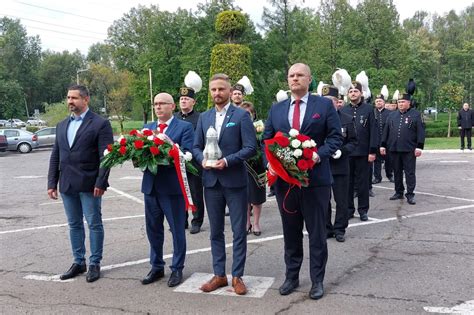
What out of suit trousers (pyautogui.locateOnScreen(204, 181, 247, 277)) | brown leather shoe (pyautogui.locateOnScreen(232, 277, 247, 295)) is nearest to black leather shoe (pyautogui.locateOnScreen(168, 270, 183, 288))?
suit trousers (pyautogui.locateOnScreen(204, 181, 247, 277))

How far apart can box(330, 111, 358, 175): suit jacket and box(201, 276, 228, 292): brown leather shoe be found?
8.65ft

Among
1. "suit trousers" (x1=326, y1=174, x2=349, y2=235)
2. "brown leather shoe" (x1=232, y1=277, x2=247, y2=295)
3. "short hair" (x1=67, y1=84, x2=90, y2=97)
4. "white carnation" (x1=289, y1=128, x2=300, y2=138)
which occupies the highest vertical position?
"short hair" (x1=67, y1=84, x2=90, y2=97)

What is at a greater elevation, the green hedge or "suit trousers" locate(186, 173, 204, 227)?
the green hedge

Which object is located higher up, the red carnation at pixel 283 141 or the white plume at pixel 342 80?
the white plume at pixel 342 80

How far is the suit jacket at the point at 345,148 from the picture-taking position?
6797mm

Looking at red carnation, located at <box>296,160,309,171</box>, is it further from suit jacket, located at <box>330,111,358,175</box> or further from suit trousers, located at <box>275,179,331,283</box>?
suit jacket, located at <box>330,111,358,175</box>

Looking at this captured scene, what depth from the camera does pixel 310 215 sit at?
4.73 meters

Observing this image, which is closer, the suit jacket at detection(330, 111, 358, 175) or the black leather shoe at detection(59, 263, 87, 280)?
the black leather shoe at detection(59, 263, 87, 280)

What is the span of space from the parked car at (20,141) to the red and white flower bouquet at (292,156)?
27999mm

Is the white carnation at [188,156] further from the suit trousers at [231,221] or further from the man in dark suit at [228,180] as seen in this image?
the suit trousers at [231,221]

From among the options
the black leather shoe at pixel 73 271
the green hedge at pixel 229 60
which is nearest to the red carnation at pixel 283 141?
the black leather shoe at pixel 73 271

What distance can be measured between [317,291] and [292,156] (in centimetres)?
143

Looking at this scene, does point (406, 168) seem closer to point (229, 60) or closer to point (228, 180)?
point (228, 180)

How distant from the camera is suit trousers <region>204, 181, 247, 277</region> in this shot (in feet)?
15.9
